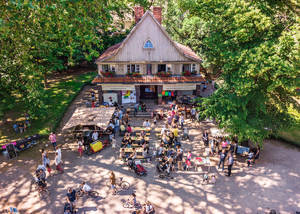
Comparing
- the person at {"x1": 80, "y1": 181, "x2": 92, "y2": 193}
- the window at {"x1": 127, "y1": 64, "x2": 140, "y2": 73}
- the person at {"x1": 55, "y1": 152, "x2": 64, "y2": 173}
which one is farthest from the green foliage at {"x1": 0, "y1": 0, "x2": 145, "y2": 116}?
the window at {"x1": 127, "y1": 64, "x2": 140, "y2": 73}

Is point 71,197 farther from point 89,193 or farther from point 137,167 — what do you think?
point 137,167

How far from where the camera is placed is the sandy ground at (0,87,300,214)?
14703 millimetres

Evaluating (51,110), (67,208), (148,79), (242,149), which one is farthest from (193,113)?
(51,110)

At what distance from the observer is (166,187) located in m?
16.2

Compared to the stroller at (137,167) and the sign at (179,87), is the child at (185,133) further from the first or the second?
the sign at (179,87)

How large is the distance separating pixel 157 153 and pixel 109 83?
11.5 metres

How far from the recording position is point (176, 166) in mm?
18266

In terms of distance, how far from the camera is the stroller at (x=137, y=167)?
55.7 feet

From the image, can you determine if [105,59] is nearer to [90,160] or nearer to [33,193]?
[90,160]

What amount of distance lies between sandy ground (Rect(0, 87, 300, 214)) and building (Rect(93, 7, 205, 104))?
946 centimetres

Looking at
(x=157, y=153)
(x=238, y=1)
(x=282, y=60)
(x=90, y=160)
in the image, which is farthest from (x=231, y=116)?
(x=90, y=160)

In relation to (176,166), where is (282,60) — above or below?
above

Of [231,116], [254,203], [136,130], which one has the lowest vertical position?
[254,203]

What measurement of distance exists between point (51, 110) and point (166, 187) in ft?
57.3
